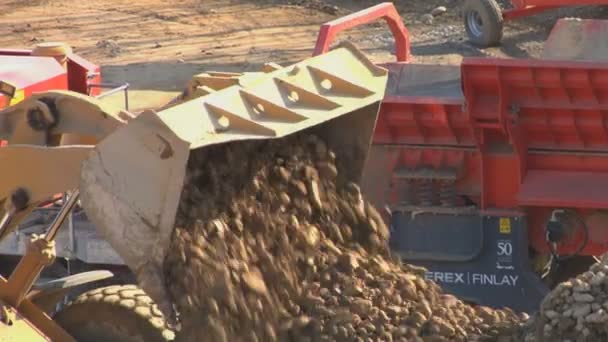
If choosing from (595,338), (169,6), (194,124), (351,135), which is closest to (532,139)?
(351,135)

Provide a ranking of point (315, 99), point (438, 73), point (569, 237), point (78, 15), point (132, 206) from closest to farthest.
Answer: point (132, 206), point (315, 99), point (569, 237), point (438, 73), point (78, 15)

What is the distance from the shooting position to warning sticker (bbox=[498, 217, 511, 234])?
7.66 metres

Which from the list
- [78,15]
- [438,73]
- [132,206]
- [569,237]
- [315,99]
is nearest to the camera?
[132,206]

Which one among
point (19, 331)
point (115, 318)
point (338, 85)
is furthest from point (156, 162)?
point (115, 318)

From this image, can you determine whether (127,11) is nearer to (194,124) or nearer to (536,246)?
(536,246)

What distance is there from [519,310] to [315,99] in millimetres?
2603

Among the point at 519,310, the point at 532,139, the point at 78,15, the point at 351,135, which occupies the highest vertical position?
the point at 351,135

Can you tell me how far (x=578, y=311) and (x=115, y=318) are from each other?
2.15 metres

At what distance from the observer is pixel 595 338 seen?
199 inches

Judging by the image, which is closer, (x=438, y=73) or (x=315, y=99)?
(x=315, y=99)

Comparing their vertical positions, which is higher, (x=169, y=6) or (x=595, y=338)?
(x=595, y=338)

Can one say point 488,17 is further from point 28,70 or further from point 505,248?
point 28,70

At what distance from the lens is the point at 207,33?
1741 centimetres

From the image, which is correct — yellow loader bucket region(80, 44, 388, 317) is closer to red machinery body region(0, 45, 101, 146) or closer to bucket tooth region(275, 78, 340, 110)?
bucket tooth region(275, 78, 340, 110)
